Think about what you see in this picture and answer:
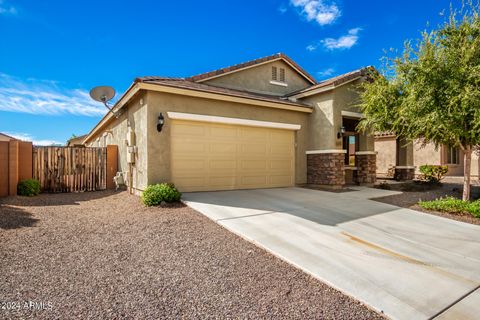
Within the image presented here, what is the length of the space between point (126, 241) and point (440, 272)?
493 centimetres

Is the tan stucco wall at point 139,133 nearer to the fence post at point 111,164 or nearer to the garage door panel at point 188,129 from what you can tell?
the fence post at point 111,164

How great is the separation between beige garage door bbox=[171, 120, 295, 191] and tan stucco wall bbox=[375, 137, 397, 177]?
10.9 m

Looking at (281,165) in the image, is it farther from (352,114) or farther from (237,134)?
(352,114)

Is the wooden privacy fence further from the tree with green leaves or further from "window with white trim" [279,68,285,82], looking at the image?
the tree with green leaves

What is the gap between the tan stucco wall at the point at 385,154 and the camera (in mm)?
17734

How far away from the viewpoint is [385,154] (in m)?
18.2

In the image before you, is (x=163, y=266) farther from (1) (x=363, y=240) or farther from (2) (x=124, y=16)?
(2) (x=124, y=16)

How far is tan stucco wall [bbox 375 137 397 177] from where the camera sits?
17.7 meters

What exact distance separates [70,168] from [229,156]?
656 centimetres

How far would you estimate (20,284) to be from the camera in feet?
9.96

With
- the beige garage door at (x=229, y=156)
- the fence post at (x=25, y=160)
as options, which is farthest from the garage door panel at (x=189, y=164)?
the fence post at (x=25, y=160)

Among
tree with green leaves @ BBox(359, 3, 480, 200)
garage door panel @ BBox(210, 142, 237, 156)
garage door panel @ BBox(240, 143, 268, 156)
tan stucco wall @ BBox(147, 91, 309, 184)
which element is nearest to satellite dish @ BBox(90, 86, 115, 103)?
tan stucco wall @ BBox(147, 91, 309, 184)

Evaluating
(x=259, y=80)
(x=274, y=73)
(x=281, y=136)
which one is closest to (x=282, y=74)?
(x=274, y=73)

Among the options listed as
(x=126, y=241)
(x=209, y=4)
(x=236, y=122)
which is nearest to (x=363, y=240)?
(x=126, y=241)
